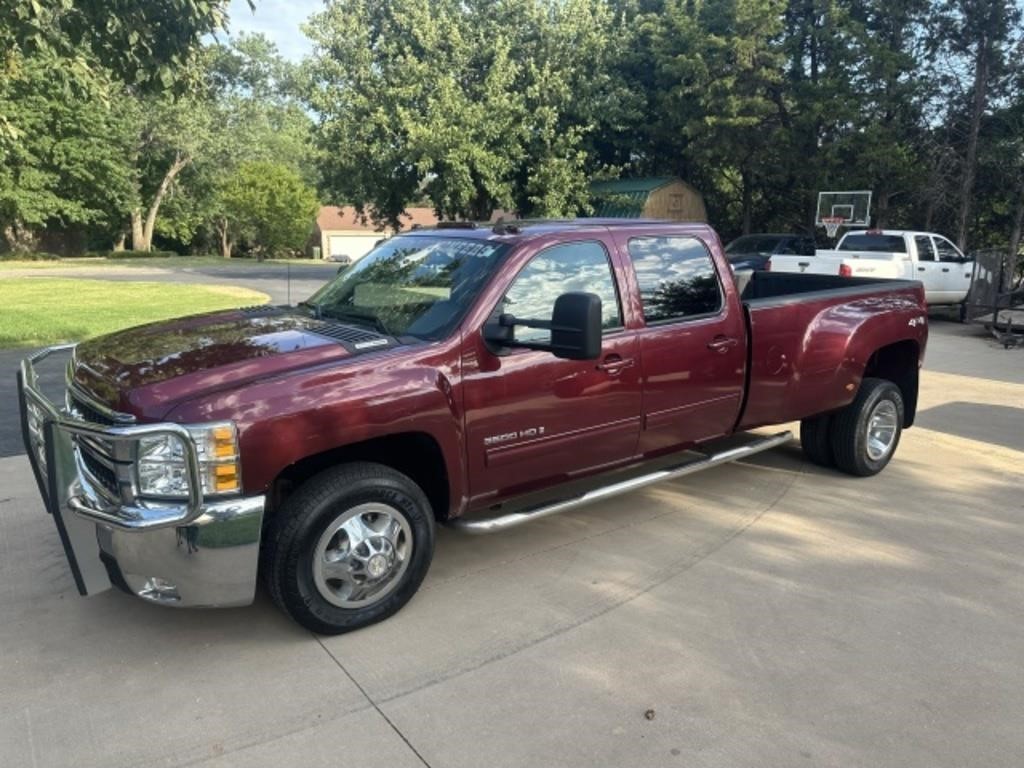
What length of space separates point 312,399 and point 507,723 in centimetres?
148

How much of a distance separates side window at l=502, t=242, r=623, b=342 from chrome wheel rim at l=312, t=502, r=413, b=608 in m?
1.10

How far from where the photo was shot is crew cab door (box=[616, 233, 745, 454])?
4.54 meters

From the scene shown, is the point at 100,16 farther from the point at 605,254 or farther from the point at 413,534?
the point at 413,534

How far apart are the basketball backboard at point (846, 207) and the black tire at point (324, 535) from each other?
2002 centimetres

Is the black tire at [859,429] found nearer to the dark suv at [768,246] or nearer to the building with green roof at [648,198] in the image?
the dark suv at [768,246]

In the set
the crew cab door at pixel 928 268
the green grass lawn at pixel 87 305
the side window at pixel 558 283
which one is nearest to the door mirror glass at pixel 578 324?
the side window at pixel 558 283

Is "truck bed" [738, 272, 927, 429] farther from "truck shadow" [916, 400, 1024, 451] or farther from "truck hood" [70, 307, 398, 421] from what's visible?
"truck hood" [70, 307, 398, 421]

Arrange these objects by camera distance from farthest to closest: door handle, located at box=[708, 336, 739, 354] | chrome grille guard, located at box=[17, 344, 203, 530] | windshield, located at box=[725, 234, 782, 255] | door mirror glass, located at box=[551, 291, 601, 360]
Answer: windshield, located at box=[725, 234, 782, 255]
door handle, located at box=[708, 336, 739, 354]
door mirror glass, located at box=[551, 291, 601, 360]
chrome grille guard, located at box=[17, 344, 203, 530]

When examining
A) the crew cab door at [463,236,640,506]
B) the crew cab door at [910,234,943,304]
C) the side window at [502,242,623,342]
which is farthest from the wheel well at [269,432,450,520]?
the crew cab door at [910,234,943,304]

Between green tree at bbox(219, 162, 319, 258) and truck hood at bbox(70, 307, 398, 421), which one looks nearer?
truck hood at bbox(70, 307, 398, 421)

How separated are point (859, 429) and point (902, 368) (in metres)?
0.86

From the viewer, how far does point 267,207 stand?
185ft

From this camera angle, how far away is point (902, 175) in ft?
69.3

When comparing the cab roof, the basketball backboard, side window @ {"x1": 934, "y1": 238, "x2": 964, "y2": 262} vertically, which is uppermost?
the basketball backboard
